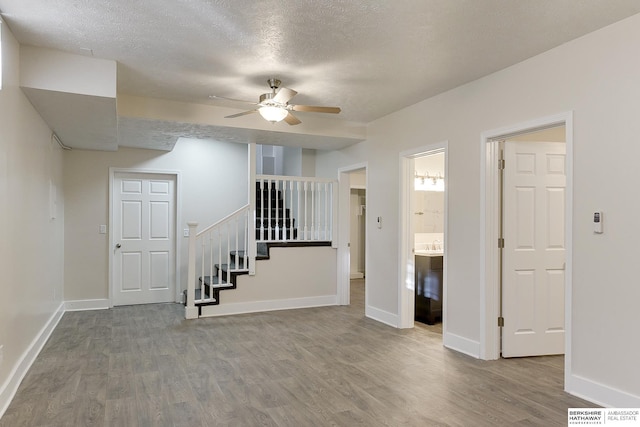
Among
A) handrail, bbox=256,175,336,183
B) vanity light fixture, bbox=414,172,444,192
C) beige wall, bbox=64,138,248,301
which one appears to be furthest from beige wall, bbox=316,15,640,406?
beige wall, bbox=64,138,248,301

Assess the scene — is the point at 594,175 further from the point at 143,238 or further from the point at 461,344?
the point at 143,238

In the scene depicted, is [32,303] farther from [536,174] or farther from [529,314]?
[536,174]

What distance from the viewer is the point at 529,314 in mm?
3840

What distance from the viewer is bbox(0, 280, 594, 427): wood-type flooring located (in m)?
2.68

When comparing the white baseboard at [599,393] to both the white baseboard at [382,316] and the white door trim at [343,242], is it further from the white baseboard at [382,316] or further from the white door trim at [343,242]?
the white door trim at [343,242]

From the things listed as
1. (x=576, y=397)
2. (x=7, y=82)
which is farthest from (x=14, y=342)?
(x=576, y=397)

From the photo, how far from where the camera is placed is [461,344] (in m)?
4.03

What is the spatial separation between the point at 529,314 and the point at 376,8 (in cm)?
296

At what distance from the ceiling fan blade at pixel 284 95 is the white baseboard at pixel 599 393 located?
3.07 m

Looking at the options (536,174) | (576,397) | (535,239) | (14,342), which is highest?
(536,174)

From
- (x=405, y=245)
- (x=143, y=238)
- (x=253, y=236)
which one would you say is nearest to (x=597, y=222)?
(x=405, y=245)

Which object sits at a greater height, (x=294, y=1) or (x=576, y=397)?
(x=294, y=1)

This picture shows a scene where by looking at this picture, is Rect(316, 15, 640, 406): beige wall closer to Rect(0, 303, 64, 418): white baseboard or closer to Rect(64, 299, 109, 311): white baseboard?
Rect(0, 303, 64, 418): white baseboard

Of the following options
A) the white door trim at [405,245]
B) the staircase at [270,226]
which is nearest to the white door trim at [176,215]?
the staircase at [270,226]
